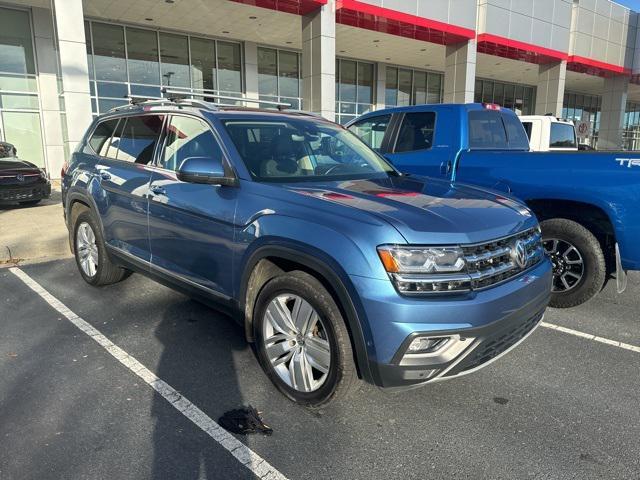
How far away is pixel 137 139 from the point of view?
14.5ft

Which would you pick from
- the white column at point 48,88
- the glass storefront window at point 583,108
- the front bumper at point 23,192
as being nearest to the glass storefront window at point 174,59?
the white column at point 48,88

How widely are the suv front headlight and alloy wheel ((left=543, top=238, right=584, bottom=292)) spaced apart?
2.57m

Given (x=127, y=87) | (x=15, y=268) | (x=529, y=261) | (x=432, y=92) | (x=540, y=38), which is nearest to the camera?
(x=529, y=261)

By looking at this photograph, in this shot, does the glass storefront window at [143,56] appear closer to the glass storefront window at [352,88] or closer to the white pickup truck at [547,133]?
the glass storefront window at [352,88]

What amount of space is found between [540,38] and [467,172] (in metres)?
18.5

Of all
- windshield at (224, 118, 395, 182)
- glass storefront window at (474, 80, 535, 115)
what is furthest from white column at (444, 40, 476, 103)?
windshield at (224, 118, 395, 182)

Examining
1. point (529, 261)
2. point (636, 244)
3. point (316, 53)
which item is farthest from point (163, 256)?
point (316, 53)

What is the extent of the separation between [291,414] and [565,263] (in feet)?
10.4

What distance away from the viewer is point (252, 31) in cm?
1766

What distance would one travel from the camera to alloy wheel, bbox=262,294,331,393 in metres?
2.80

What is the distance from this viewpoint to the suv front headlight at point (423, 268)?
8.02ft

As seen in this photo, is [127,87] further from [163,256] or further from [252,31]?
[163,256]

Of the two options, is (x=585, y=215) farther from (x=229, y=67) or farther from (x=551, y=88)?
(x=551, y=88)

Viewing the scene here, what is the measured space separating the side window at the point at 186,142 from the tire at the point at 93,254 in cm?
144
